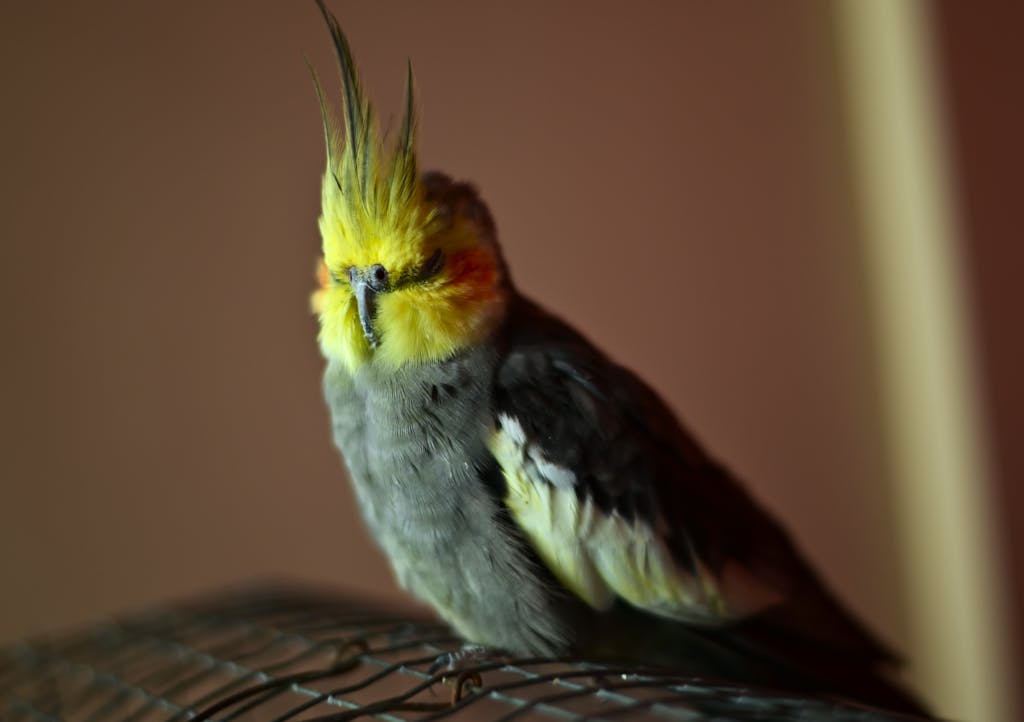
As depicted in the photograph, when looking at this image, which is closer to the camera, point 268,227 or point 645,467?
point 645,467

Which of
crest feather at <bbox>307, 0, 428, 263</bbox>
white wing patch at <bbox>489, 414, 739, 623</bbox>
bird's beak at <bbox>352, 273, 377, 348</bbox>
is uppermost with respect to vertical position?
crest feather at <bbox>307, 0, 428, 263</bbox>

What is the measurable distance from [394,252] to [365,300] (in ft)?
0.18

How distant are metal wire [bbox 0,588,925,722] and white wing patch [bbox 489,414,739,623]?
88 mm

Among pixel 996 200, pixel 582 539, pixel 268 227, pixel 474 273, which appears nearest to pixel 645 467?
pixel 582 539

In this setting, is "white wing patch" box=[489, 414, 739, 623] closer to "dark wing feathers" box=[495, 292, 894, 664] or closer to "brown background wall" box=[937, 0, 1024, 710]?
"dark wing feathers" box=[495, 292, 894, 664]

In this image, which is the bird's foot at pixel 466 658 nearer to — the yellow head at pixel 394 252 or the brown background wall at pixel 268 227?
the yellow head at pixel 394 252

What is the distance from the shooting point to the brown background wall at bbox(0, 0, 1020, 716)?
138 cm

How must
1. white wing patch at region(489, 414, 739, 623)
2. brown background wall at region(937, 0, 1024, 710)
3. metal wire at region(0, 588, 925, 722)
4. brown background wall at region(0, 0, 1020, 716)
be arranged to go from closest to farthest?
metal wire at region(0, 588, 925, 722) < white wing patch at region(489, 414, 739, 623) < brown background wall at region(0, 0, 1020, 716) < brown background wall at region(937, 0, 1024, 710)

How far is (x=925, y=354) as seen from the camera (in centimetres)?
181

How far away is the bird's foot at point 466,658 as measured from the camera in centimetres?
88

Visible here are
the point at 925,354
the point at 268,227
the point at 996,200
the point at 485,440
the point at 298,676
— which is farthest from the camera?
the point at 925,354

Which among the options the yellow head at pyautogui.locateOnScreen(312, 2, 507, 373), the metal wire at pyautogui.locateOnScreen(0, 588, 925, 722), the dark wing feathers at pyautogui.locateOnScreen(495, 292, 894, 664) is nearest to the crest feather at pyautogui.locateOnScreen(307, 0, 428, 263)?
the yellow head at pyautogui.locateOnScreen(312, 2, 507, 373)

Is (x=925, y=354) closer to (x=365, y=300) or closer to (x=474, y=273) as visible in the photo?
(x=474, y=273)

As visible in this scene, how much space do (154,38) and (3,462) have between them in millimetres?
734
